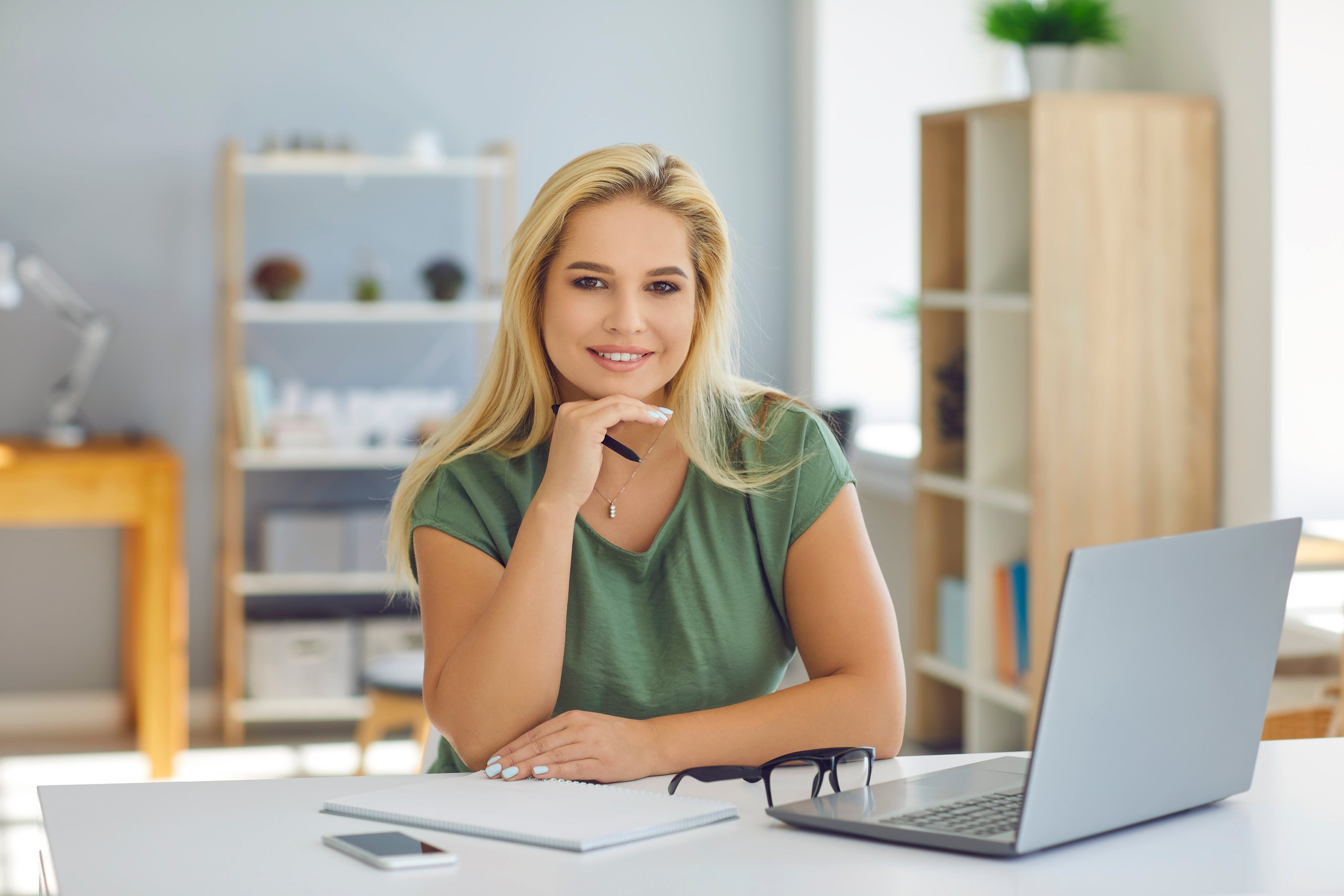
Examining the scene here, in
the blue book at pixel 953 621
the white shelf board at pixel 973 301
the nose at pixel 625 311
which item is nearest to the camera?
the nose at pixel 625 311

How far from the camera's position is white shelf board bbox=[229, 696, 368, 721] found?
12.9 feet

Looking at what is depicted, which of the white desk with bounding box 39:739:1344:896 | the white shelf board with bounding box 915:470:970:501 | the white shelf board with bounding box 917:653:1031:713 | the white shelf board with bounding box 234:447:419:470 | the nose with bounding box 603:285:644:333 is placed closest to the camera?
the white desk with bounding box 39:739:1344:896

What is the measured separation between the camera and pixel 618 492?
5.08ft

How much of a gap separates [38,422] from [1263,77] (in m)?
3.27

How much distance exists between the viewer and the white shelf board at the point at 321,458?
3.89 meters

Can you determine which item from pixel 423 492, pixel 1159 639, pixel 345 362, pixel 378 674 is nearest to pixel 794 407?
pixel 423 492

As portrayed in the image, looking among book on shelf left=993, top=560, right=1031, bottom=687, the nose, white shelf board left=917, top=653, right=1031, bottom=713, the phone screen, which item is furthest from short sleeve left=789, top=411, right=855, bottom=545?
book on shelf left=993, top=560, right=1031, bottom=687

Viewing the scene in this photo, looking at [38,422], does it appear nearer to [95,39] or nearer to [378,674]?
[95,39]

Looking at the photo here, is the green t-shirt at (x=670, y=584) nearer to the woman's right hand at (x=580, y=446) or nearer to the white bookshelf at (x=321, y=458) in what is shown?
the woman's right hand at (x=580, y=446)

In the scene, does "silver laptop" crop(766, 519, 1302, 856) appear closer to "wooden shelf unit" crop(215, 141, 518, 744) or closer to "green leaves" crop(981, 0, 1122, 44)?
"green leaves" crop(981, 0, 1122, 44)

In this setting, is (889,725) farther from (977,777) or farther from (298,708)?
(298,708)

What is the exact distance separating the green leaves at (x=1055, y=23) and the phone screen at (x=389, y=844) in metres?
2.60

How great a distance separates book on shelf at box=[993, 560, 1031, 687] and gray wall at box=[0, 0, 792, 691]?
1371mm

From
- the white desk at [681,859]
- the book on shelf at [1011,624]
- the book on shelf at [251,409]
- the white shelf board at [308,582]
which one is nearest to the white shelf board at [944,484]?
the book on shelf at [1011,624]
